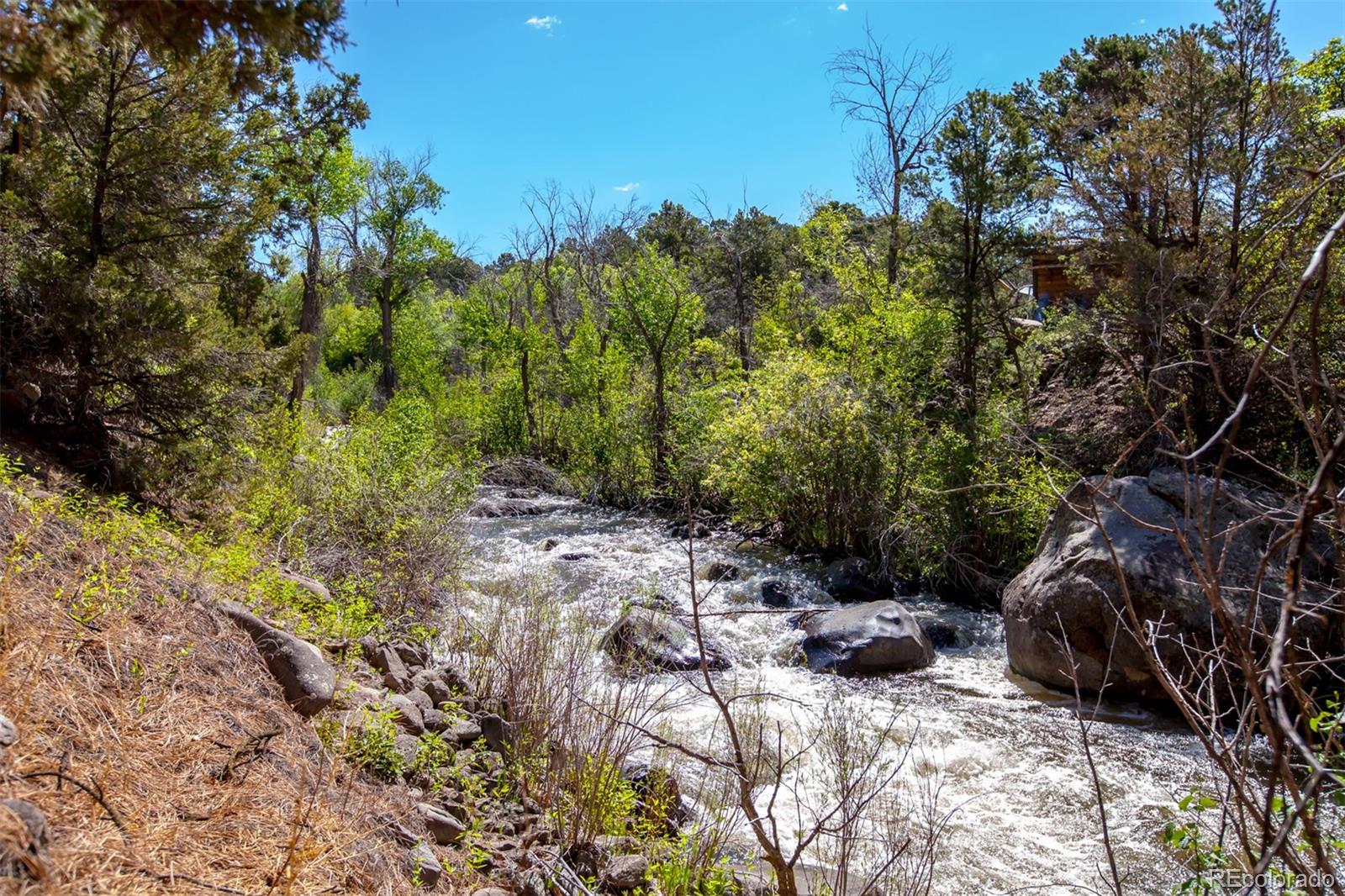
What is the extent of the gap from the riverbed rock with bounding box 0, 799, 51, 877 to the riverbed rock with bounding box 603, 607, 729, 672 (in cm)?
441

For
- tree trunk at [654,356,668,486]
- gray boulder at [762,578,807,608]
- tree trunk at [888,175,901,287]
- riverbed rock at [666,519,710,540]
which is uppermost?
tree trunk at [888,175,901,287]

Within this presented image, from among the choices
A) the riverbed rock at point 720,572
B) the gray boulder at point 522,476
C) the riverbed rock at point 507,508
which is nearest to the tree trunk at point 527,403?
the gray boulder at point 522,476

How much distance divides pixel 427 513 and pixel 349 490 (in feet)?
2.89

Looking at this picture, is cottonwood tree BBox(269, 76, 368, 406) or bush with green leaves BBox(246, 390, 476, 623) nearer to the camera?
bush with green leaves BBox(246, 390, 476, 623)

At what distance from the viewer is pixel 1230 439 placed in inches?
44.1

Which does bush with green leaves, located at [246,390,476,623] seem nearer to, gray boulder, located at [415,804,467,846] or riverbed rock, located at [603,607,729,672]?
riverbed rock, located at [603,607,729,672]

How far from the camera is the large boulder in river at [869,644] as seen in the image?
8039mm

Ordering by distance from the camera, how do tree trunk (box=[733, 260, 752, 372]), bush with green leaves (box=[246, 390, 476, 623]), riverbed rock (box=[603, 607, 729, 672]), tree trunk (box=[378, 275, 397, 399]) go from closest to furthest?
riverbed rock (box=[603, 607, 729, 672]), bush with green leaves (box=[246, 390, 476, 623]), tree trunk (box=[733, 260, 752, 372]), tree trunk (box=[378, 275, 397, 399])

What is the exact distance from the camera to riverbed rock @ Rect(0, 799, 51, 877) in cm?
218

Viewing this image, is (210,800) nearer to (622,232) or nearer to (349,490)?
(349,490)

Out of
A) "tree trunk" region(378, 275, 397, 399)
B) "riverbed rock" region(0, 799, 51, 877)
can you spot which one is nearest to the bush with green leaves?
"riverbed rock" region(0, 799, 51, 877)

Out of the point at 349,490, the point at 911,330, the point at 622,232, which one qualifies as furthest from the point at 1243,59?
the point at 622,232

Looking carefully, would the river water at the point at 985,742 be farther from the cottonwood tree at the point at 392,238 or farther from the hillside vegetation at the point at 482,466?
the cottonwood tree at the point at 392,238

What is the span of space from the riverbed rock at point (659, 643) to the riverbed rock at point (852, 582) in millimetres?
2937
